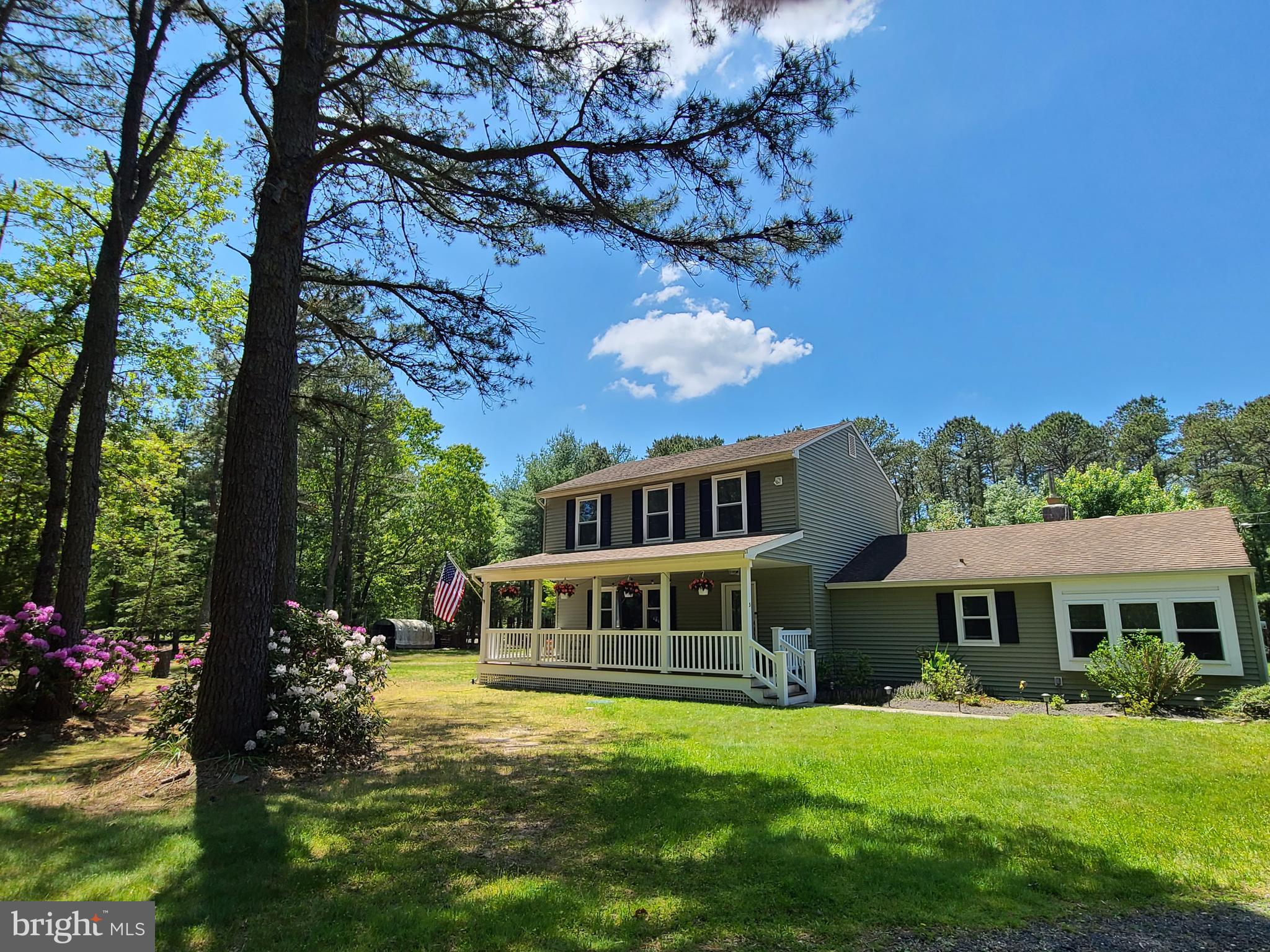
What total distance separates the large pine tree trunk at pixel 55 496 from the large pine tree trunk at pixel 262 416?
4.59 metres

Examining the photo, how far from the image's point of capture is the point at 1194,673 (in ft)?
33.6

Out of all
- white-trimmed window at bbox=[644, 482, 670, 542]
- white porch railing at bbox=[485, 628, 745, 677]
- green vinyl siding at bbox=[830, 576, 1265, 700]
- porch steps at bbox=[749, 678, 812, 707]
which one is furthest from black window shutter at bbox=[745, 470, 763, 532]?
porch steps at bbox=[749, 678, 812, 707]

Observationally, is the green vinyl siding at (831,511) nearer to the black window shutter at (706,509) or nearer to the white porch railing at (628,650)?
the black window shutter at (706,509)

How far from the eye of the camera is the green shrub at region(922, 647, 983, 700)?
1223cm

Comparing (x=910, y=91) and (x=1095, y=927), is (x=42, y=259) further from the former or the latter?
(x=1095, y=927)

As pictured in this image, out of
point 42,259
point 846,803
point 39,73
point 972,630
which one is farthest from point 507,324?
point 42,259

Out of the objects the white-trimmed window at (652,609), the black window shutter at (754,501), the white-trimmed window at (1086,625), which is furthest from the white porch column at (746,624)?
the white-trimmed window at (1086,625)

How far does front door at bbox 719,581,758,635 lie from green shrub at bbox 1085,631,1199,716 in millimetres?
6833

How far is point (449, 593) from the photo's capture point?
19.9m

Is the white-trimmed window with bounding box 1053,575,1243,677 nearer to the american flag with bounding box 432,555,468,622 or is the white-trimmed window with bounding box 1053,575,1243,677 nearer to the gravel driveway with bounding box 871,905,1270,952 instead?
the gravel driveway with bounding box 871,905,1270,952

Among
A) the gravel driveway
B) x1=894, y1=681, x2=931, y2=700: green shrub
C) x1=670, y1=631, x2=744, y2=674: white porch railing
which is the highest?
x1=670, y1=631, x2=744, y2=674: white porch railing

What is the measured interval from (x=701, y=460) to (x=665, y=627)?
527 centimetres

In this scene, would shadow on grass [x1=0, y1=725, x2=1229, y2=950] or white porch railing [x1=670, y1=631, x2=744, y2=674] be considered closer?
shadow on grass [x1=0, y1=725, x2=1229, y2=950]

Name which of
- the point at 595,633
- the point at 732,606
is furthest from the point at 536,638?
the point at 732,606
